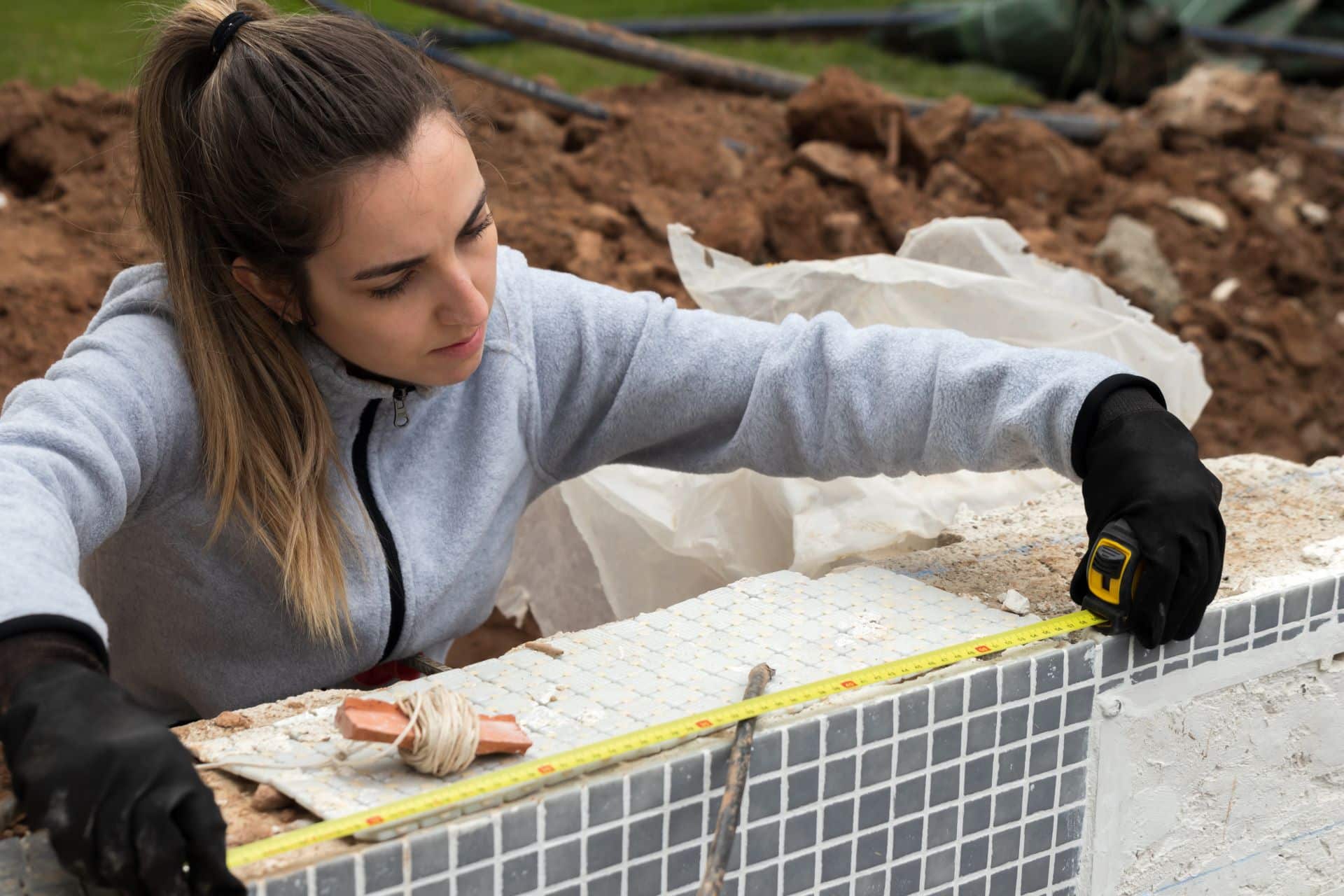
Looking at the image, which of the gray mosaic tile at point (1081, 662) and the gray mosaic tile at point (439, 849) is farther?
the gray mosaic tile at point (1081, 662)

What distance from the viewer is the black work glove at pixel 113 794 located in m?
1.06

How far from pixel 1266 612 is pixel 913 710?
539 millimetres

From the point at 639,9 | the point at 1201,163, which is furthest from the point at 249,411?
the point at 639,9

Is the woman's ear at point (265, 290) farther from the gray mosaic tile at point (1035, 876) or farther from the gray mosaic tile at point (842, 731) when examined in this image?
the gray mosaic tile at point (1035, 876)

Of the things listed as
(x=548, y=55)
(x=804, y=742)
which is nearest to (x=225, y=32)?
(x=804, y=742)

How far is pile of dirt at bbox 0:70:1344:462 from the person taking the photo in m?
3.56

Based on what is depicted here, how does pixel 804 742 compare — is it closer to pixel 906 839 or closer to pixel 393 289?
pixel 906 839

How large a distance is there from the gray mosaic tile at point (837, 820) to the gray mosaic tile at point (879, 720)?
0.07 meters

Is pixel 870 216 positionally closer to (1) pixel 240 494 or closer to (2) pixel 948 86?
(1) pixel 240 494

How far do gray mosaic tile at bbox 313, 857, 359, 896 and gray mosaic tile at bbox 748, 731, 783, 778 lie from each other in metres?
0.39

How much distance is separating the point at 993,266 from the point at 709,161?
60.5 inches

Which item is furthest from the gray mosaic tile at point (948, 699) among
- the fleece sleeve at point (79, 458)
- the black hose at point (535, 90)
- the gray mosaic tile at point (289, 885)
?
the black hose at point (535, 90)

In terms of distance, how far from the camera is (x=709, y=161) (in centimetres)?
404

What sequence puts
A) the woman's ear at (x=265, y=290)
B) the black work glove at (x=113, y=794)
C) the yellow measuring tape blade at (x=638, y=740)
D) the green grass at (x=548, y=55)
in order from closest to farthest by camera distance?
the black work glove at (x=113, y=794) < the yellow measuring tape blade at (x=638, y=740) < the woman's ear at (x=265, y=290) < the green grass at (x=548, y=55)
